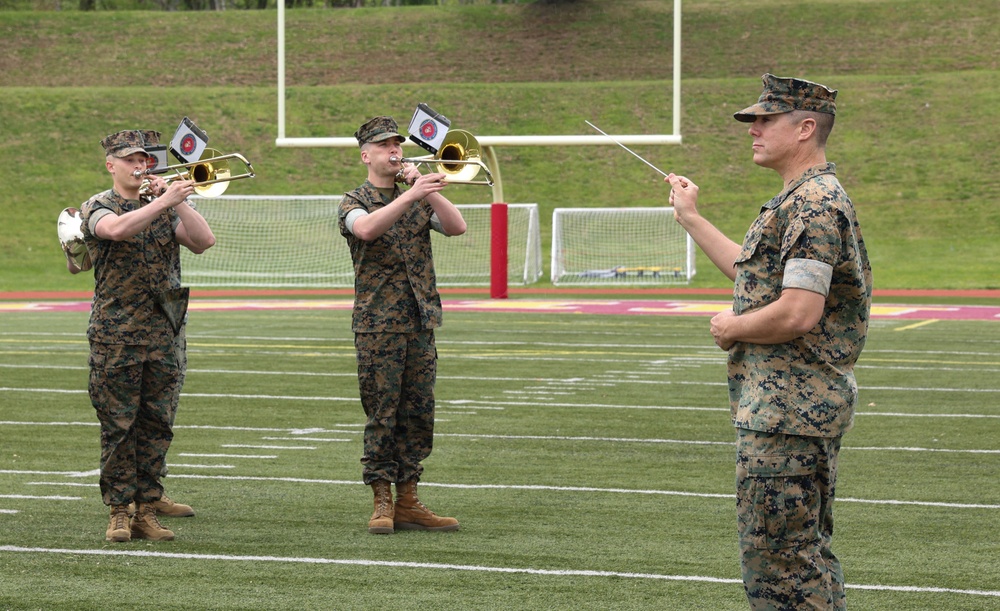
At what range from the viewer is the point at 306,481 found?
8625 millimetres

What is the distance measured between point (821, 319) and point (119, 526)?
3932 mm

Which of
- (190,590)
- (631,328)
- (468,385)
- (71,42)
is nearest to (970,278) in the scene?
(631,328)

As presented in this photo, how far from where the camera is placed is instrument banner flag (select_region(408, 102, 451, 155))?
7289 mm

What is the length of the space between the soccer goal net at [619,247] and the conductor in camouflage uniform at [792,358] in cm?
2367

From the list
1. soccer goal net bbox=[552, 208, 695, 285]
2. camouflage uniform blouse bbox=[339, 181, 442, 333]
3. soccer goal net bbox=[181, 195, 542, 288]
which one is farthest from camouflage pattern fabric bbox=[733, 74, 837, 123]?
soccer goal net bbox=[181, 195, 542, 288]

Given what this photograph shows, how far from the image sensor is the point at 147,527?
7.09 m

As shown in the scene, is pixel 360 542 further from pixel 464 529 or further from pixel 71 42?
pixel 71 42

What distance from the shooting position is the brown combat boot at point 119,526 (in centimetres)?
699

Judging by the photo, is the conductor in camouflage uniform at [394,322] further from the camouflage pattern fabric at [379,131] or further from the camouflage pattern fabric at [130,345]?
the camouflage pattern fabric at [130,345]

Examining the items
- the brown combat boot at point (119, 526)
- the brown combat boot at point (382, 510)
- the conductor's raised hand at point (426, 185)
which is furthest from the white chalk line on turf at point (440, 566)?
the conductor's raised hand at point (426, 185)

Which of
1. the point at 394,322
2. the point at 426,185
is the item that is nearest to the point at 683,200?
the point at 426,185

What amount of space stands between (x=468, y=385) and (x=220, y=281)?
1744 centimetres

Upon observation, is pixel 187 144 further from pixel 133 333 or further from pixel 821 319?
pixel 821 319

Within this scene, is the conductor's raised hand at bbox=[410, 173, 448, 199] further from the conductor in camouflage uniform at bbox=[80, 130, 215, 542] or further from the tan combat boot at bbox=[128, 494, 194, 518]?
the tan combat boot at bbox=[128, 494, 194, 518]
